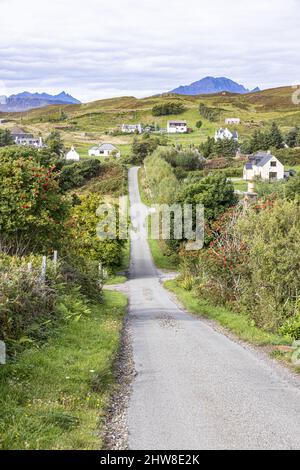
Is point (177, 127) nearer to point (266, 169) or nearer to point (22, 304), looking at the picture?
point (266, 169)

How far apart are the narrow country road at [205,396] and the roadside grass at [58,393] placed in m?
0.69

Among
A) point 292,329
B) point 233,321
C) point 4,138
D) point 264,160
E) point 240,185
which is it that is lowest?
point 233,321

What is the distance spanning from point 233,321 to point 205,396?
10658mm

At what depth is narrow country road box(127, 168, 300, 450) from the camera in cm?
859

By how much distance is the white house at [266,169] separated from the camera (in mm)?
92875

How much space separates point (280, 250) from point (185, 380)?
8.93 meters

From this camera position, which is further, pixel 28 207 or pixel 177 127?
pixel 177 127

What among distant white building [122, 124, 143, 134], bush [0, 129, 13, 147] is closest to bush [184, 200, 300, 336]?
bush [0, 129, 13, 147]

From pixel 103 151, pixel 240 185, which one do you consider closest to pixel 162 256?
pixel 240 185

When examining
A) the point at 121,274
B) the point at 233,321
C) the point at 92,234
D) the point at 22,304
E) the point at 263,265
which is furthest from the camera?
the point at 121,274

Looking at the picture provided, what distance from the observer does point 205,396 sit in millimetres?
10938

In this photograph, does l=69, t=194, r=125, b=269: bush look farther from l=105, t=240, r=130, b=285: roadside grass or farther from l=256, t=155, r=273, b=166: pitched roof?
l=256, t=155, r=273, b=166: pitched roof

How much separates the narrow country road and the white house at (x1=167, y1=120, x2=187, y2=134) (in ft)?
496

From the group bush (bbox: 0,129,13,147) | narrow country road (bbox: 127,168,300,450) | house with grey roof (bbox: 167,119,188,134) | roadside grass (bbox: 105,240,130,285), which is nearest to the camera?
narrow country road (bbox: 127,168,300,450)
